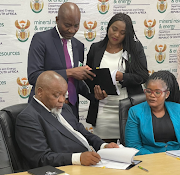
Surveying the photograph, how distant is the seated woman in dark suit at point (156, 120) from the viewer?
2459 mm

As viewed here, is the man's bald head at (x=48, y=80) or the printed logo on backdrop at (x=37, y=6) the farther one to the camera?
the printed logo on backdrop at (x=37, y=6)

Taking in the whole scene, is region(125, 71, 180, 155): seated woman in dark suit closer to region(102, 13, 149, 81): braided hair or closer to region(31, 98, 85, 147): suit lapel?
region(102, 13, 149, 81): braided hair

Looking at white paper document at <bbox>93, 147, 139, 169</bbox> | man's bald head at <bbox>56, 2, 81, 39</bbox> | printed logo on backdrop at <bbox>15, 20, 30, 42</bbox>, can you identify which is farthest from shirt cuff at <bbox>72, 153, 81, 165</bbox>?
printed logo on backdrop at <bbox>15, 20, 30, 42</bbox>

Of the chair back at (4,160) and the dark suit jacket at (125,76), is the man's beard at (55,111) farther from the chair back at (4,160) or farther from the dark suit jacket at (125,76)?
the dark suit jacket at (125,76)

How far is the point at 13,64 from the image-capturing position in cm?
422

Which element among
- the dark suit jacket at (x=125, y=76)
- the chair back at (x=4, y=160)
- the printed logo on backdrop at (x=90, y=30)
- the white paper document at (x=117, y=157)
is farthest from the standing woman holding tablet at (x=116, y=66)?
the printed logo on backdrop at (x=90, y=30)

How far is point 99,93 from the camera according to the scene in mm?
2811

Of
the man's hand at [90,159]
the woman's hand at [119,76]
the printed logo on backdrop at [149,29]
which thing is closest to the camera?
the man's hand at [90,159]

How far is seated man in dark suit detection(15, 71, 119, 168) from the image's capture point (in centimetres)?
195

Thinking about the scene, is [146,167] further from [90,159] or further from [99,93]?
[99,93]

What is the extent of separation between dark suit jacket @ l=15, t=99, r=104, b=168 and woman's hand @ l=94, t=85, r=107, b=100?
2.13 ft

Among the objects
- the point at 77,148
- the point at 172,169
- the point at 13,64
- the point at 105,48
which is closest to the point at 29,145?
the point at 77,148

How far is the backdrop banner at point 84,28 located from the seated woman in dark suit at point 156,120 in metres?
1.94

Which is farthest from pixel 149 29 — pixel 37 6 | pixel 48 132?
pixel 48 132
